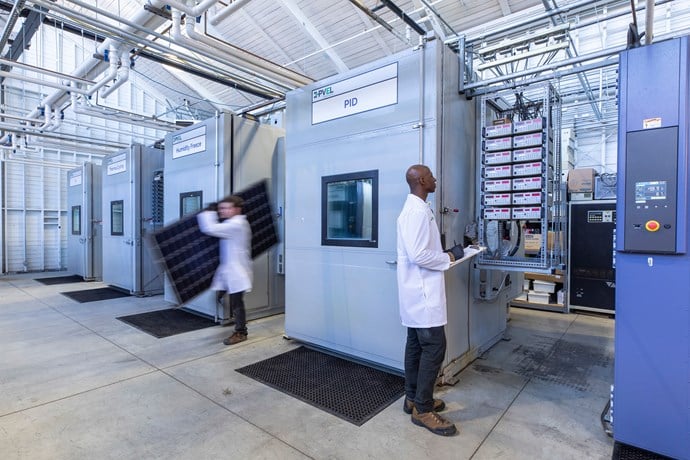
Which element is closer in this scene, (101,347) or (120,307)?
(101,347)

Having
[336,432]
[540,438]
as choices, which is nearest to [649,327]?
[540,438]

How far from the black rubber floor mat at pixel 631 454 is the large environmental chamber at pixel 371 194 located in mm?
1121

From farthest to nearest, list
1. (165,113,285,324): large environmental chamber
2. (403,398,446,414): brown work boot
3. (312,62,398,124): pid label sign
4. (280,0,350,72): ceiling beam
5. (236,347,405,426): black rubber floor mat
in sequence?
1. (280,0,350,72): ceiling beam
2. (165,113,285,324): large environmental chamber
3. (312,62,398,124): pid label sign
4. (236,347,405,426): black rubber floor mat
5. (403,398,446,414): brown work boot

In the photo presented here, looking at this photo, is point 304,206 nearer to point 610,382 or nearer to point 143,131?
point 610,382

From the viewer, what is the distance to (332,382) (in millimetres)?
2947

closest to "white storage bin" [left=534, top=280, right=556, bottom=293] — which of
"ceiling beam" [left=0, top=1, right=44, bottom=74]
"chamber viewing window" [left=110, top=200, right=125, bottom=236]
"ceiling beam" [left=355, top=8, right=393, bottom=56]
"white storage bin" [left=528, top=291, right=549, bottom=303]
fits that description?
"white storage bin" [left=528, top=291, right=549, bottom=303]

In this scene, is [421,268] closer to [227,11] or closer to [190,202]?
[227,11]

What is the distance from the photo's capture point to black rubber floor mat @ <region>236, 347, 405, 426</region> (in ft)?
8.38

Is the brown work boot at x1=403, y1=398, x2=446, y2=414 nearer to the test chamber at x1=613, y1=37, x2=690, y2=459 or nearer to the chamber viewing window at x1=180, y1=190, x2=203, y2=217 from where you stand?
the test chamber at x1=613, y1=37, x2=690, y2=459

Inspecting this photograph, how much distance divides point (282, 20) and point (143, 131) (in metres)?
5.96

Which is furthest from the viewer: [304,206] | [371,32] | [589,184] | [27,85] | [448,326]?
[27,85]

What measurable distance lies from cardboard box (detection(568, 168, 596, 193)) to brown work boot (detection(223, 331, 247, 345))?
4.99 meters

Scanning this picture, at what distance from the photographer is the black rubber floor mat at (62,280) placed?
7.74 m

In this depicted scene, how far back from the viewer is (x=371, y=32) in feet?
22.5
